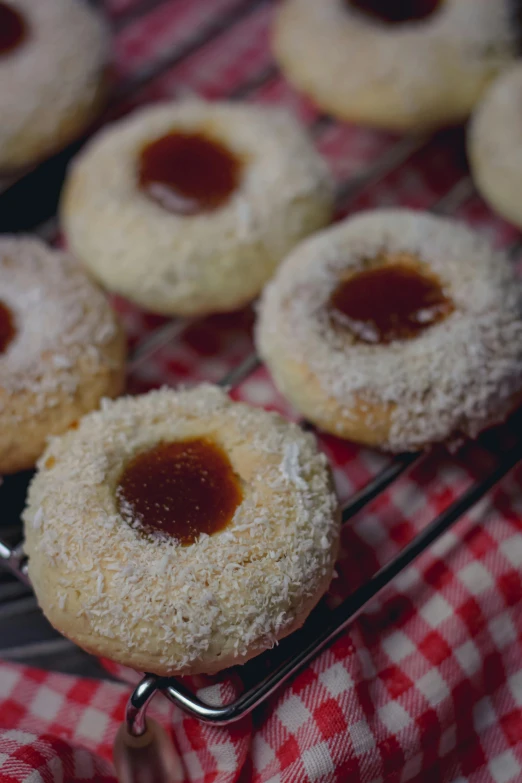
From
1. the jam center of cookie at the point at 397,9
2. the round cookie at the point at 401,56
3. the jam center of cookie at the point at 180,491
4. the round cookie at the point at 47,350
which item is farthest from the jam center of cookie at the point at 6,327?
the jam center of cookie at the point at 397,9

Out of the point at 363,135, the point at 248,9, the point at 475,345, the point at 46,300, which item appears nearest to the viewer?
the point at 475,345

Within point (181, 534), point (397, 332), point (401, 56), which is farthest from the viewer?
point (401, 56)

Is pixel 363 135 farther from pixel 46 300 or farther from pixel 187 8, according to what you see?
pixel 46 300

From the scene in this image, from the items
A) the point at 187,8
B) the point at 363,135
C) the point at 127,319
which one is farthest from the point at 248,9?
the point at 127,319

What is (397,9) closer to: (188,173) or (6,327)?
(188,173)

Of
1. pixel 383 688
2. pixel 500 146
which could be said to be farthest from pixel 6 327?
pixel 500 146

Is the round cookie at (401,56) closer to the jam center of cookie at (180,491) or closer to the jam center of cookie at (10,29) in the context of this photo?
the jam center of cookie at (10,29)

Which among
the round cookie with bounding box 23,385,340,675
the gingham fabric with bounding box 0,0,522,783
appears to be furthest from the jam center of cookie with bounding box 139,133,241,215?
the round cookie with bounding box 23,385,340,675
